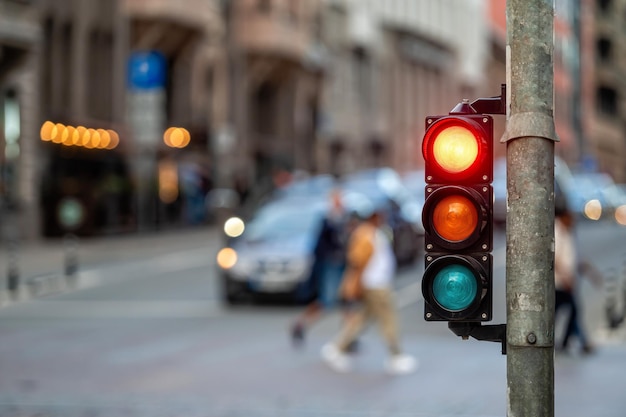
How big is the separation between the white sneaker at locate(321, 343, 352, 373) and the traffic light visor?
9266 millimetres

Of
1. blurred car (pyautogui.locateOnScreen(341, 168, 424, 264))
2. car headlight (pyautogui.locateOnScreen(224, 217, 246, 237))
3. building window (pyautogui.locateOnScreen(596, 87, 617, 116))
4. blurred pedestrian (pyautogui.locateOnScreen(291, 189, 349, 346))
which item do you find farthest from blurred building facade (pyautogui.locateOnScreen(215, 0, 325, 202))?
building window (pyautogui.locateOnScreen(596, 87, 617, 116))

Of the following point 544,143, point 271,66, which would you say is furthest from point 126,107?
point 544,143

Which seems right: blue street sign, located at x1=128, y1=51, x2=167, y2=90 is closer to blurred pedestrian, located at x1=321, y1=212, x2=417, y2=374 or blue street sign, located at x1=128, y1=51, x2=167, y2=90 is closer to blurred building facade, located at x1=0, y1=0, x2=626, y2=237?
blurred building facade, located at x1=0, y1=0, x2=626, y2=237

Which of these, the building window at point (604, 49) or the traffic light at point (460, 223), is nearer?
the traffic light at point (460, 223)

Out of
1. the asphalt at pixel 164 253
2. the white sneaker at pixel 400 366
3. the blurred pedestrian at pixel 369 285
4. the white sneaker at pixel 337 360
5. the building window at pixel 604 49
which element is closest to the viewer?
the asphalt at pixel 164 253

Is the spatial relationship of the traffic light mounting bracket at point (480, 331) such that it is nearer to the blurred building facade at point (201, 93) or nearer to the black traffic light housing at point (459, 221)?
the black traffic light housing at point (459, 221)

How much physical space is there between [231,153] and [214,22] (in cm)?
449

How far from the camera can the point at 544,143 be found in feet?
16.9

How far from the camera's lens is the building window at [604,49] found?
118625 mm

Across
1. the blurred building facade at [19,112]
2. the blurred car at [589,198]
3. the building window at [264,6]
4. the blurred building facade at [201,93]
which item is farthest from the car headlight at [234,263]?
the building window at [264,6]

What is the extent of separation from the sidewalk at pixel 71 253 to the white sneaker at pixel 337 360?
8.57m

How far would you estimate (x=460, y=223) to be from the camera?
5.28m

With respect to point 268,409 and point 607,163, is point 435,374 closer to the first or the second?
point 268,409

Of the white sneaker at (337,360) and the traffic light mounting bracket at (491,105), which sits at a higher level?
the traffic light mounting bracket at (491,105)
